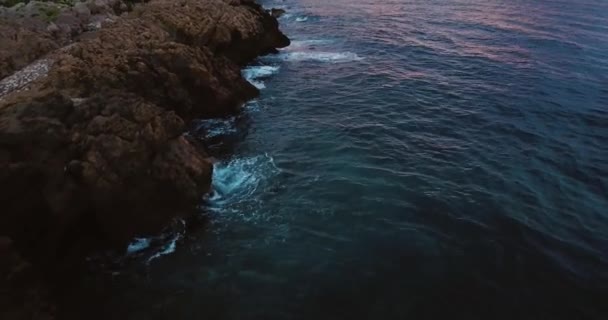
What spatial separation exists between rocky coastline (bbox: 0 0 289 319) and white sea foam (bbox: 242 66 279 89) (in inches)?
308

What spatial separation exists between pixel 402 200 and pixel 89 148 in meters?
12.5

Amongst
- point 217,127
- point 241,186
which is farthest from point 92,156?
point 217,127

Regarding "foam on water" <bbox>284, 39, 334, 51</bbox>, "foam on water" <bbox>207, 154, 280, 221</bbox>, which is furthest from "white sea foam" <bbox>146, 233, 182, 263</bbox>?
"foam on water" <bbox>284, 39, 334, 51</bbox>

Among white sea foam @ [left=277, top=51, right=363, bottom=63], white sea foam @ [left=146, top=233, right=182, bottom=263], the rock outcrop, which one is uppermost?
the rock outcrop

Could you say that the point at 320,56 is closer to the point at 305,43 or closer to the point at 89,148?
the point at 305,43

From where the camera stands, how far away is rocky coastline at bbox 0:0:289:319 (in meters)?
16.0

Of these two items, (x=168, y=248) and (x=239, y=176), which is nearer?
(x=168, y=248)

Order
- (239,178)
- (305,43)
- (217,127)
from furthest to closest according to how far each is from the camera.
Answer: (305,43), (217,127), (239,178)

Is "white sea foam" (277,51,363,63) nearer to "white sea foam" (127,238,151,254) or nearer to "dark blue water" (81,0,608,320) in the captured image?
"dark blue water" (81,0,608,320)

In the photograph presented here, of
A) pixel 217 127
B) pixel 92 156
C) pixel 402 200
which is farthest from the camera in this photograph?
pixel 217 127

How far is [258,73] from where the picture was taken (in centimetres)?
3812

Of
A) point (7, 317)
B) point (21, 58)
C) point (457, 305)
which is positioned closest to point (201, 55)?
point (21, 58)

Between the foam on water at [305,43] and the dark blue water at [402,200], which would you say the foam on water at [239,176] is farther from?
the foam on water at [305,43]

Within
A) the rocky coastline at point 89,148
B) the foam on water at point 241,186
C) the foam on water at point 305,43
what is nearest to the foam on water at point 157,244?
the rocky coastline at point 89,148
